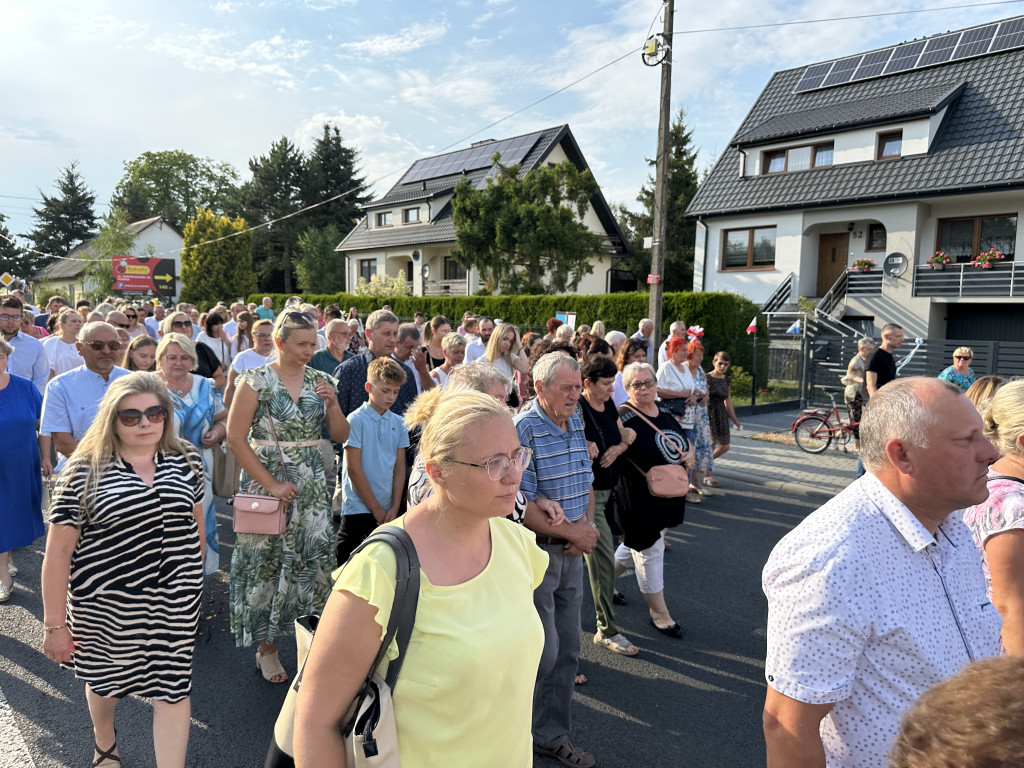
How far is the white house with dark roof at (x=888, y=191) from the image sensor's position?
772 inches

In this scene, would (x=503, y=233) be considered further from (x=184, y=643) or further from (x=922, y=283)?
(x=184, y=643)

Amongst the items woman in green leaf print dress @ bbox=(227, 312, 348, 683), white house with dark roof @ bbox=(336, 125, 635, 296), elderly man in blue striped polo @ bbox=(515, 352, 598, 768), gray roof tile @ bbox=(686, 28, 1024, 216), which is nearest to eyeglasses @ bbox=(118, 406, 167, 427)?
woman in green leaf print dress @ bbox=(227, 312, 348, 683)

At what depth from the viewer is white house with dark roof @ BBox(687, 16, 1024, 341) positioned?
772 inches

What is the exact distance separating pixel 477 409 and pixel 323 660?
2.33 ft

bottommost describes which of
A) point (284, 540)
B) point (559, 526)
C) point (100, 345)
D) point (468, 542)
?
point (284, 540)

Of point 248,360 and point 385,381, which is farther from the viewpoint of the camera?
point 248,360

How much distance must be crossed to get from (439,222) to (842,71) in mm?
19114

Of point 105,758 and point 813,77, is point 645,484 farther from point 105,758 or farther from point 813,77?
point 813,77

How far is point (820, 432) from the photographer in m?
11.1

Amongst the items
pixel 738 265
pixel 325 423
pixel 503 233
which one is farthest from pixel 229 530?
pixel 738 265

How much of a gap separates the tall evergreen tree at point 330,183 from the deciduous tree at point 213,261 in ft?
31.9

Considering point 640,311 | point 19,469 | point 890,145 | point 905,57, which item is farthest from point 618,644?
point 905,57

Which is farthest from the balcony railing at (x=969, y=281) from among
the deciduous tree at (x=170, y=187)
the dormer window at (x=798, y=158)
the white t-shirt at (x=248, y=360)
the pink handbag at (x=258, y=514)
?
the deciduous tree at (x=170, y=187)

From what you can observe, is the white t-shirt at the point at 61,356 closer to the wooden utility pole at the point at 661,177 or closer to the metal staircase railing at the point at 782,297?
the wooden utility pole at the point at 661,177
